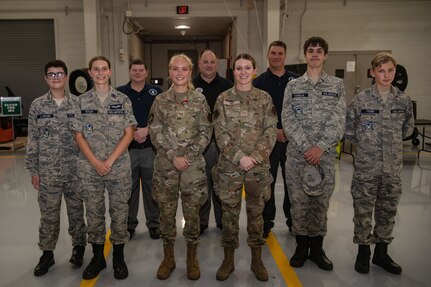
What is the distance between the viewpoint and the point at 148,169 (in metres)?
3.61

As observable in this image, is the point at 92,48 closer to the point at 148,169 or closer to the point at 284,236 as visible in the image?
the point at 148,169

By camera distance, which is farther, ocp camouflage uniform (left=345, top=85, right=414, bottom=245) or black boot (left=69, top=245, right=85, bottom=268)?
black boot (left=69, top=245, right=85, bottom=268)

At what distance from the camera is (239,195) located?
277cm

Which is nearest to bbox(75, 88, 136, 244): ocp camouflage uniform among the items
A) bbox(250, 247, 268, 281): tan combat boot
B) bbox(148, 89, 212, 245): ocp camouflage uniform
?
bbox(148, 89, 212, 245): ocp camouflage uniform

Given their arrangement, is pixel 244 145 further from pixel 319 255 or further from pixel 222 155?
pixel 319 255

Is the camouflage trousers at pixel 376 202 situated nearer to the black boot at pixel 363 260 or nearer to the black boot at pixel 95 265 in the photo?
the black boot at pixel 363 260

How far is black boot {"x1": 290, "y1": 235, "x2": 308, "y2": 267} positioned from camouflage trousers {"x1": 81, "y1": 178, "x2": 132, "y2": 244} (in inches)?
55.4

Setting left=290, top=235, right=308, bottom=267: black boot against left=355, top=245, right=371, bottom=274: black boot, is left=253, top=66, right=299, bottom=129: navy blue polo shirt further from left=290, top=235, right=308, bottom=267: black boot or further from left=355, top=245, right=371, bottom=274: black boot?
left=355, top=245, right=371, bottom=274: black boot

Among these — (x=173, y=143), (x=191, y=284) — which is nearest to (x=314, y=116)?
(x=173, y=143)

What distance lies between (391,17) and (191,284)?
9324mm

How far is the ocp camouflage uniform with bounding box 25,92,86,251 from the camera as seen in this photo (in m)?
2.87

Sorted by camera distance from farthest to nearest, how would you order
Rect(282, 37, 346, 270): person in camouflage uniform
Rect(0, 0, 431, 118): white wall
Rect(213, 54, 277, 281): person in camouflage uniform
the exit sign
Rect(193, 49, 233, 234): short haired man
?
1. Rect(0, 0, 431, 118): white wall
2. the exit sign
3. Rect(193, 49, 233, 234): short haired man
4. Rect(282, 37, 346, 270): person in camouflage uniform
5. Rect(213, 54, 277, 281): person in camouflage uniform

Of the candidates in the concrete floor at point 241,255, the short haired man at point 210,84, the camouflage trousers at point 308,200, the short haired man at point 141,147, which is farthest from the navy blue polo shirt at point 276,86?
the concrete floor at point 241,255

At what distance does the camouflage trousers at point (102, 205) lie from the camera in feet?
9.10
